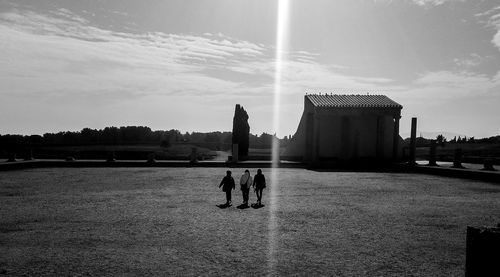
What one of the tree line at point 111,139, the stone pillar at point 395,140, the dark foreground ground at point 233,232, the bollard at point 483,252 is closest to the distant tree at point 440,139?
the stone pillar at point 395,140

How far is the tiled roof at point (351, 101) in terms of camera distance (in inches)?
1273

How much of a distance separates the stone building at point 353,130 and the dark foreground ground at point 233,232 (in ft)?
57.2

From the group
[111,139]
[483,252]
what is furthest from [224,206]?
[111,139]

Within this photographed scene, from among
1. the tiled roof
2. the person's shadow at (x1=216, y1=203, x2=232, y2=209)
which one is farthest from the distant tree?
the person's shadow at (x1=216, y1=203, x2=232, y2=209)

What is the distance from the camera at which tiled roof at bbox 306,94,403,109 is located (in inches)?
1273

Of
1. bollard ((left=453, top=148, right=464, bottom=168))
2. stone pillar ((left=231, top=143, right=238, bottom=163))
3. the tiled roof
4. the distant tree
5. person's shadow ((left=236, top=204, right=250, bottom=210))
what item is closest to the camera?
person's shadow ((left=236, top=204, right=250, bottom=210))

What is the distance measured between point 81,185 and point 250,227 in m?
10.9

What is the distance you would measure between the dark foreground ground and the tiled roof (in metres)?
17.9

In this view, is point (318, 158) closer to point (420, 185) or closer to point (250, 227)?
point (420, 185)

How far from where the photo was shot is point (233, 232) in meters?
8.30

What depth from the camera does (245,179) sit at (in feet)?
40.4

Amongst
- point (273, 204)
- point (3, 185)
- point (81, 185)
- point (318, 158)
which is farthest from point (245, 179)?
point (318, 158)

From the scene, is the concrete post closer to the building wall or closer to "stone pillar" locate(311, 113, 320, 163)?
"stone pillar" locate(311, 113, 320, 163)

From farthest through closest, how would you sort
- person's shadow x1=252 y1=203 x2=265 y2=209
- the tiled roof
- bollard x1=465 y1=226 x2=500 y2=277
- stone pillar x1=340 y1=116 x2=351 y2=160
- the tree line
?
the tree line
stone pillar x1=340 y1=116 x2=351 y2=160
the tiled roof
person's shadow x1=252 y1=203 x2=265 y2=209
bollard x1=465 y1=226 x2=500 y2=277
